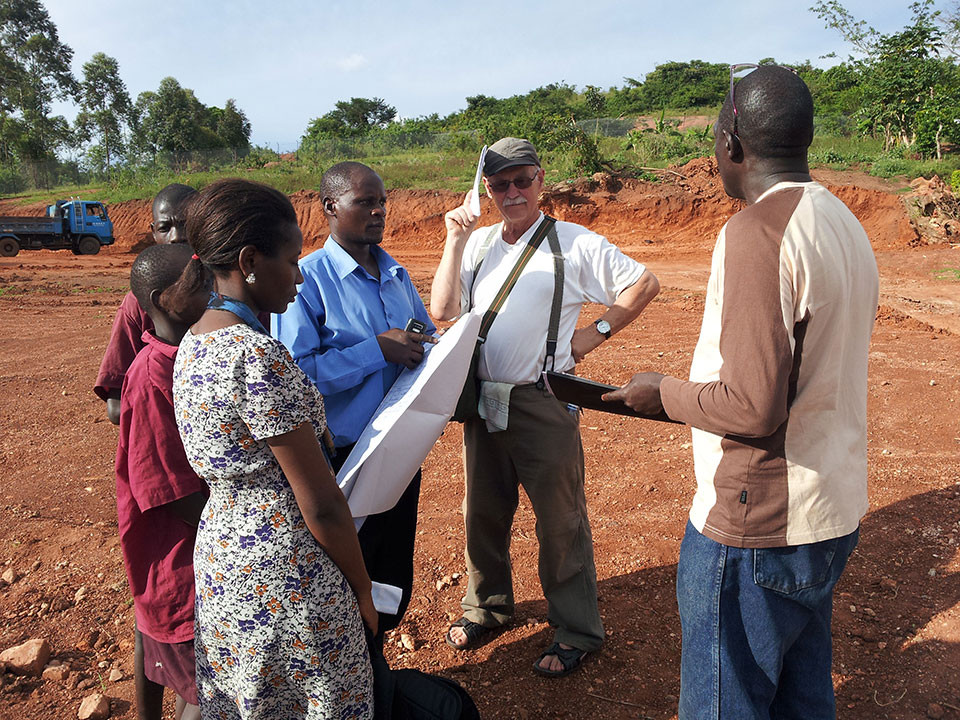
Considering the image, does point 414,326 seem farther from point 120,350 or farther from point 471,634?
point 471,634

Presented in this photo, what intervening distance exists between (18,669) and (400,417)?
2144 millimetres

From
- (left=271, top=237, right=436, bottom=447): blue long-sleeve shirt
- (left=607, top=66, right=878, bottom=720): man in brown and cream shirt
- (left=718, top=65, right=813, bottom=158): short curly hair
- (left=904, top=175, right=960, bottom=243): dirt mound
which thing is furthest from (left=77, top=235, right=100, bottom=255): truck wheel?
(left=718, top=65, right=813, bottom=158): short curly hair

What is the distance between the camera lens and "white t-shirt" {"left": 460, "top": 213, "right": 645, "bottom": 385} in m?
2.89

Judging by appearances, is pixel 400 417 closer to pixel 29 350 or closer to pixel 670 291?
pixel 29 350

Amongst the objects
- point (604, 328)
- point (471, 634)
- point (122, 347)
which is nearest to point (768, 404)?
point (604, 328)

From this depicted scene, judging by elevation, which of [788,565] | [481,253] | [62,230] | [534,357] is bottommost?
[788,565]

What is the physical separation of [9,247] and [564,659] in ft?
72.0

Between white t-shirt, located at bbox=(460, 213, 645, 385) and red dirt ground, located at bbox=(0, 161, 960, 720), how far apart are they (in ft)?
4.14

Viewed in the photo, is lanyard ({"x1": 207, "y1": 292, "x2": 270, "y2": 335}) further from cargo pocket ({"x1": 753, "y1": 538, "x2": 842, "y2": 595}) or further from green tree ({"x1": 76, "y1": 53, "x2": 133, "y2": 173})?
green tree ({"x1": 76, "y1": 53, "x2": 133, "y2": 173})

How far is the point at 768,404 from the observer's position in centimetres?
154

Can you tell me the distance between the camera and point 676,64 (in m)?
42.1

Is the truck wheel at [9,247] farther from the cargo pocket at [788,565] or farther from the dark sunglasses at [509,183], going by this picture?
the cargo pocket at [788,565]

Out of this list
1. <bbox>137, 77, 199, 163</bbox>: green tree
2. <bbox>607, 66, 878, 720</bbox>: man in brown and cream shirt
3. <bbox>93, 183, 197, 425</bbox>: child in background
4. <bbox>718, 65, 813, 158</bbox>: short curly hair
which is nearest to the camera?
<bbox>607, 66, 878, 720</bbox>: man in brown and cream shirt

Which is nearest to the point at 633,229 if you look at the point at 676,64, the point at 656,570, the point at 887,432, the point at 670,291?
the point at 670,291
